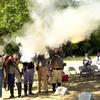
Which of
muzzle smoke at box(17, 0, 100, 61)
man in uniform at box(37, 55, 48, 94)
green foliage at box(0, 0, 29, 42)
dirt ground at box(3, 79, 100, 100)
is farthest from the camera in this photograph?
green foliage at box(0, 0, 29, 42)

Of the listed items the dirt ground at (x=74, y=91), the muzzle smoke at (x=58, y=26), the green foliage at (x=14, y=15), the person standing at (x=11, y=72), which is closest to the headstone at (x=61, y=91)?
the dirt ground at (x=74, y=91)

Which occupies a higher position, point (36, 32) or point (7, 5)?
point (7, 5)

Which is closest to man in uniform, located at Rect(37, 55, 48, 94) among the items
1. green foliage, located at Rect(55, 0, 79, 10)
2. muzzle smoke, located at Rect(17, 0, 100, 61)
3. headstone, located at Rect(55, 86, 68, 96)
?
muzzle smoke, located at Rect(17, 0, 100, 61)

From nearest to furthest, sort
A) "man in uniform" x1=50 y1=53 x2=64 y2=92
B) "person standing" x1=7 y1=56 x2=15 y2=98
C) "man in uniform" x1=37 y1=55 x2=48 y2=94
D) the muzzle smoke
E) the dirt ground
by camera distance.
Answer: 1. the dirt ground
2. "person standing" x1=7 y1=56 x2=15 y2=98
3. the muzzle smoke
4. "man in uniform" x1=37 y1=55 x2=48 y2=94
5. "man in uniform" x1=50 y1=53 x2=64 y2=92

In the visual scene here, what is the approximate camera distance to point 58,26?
1566 cm

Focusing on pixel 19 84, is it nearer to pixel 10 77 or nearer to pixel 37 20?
pixel 10 77

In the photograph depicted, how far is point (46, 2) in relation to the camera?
53.3 ft

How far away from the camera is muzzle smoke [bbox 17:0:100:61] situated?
15098mm

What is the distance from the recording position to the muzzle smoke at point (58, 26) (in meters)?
15.1

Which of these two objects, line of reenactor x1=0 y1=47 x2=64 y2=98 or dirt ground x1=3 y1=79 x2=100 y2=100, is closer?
dirt ground x1=3 y1=79 x2=100 y2=100

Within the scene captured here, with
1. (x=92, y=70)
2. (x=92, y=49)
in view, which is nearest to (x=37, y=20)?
(x=92, y=70)

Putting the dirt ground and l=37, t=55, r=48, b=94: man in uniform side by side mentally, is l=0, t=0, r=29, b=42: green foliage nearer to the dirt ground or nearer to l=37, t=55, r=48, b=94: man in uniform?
the dirt ground

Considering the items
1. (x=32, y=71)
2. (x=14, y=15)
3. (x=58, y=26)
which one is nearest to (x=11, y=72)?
(x=32, y=71)

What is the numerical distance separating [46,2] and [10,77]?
337 centimetres
